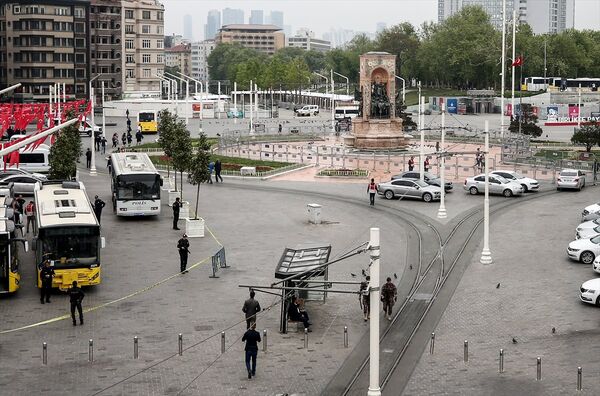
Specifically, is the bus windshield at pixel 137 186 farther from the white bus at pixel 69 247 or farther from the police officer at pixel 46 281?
the police officer at pixel 46 281

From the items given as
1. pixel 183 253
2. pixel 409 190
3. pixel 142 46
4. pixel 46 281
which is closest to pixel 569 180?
pixel 409 190

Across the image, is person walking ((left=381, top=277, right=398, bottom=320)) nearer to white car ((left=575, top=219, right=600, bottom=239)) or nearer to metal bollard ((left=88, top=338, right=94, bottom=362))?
metal bollard ((left=88, top=338, right=94, bottom=362))

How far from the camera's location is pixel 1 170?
55.8m

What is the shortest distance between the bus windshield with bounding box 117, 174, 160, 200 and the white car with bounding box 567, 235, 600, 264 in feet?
62.3

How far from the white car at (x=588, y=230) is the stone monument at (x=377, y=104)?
42002mm

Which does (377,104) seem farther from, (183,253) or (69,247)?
(69,247)

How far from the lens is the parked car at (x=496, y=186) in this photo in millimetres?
56688

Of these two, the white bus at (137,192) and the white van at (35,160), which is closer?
the white bus at (137,192)

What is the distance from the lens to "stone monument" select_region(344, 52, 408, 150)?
83375 millimetres

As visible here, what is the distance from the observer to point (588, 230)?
4059cm

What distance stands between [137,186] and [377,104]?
3892cm

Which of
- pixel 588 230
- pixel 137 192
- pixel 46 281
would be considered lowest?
pixel 46 281

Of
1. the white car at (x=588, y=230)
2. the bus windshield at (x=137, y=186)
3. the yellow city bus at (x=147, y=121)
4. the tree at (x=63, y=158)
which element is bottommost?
the white car at (x=588, y=230)

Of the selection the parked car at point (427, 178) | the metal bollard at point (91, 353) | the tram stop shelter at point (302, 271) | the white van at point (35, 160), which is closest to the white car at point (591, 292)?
the tram stop shelter at point (302, 271)
